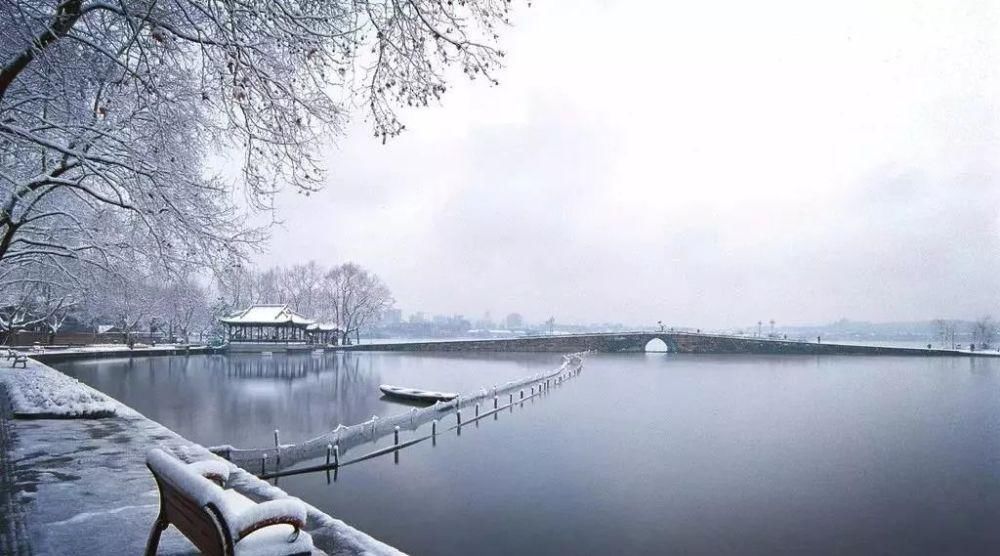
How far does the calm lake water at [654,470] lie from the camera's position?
11398 mm

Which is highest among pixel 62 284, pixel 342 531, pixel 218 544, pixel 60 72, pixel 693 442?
pixel 60 72

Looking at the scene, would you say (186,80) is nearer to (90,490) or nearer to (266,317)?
(90,490)

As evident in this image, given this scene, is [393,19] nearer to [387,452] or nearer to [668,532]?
[668,532]

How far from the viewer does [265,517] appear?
419cm

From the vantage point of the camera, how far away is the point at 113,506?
6766 millimetres

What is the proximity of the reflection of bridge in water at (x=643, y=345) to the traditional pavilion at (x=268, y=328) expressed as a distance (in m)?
12.6

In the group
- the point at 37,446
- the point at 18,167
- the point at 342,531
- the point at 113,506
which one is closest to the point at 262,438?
the point at 37,446

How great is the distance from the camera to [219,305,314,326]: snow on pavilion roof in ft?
219

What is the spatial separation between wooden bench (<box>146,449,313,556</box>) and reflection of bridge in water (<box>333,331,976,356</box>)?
77.8 m

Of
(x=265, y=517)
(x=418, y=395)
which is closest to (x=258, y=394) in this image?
(x=418, y=395)

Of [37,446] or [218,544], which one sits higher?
[218,544]

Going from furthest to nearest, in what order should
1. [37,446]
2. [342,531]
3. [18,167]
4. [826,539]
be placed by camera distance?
1. [18,167]
2. [826,539]
3. [37,446]
4. [342,531]

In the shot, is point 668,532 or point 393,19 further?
point 668,532

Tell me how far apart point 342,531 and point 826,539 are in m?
9.86
